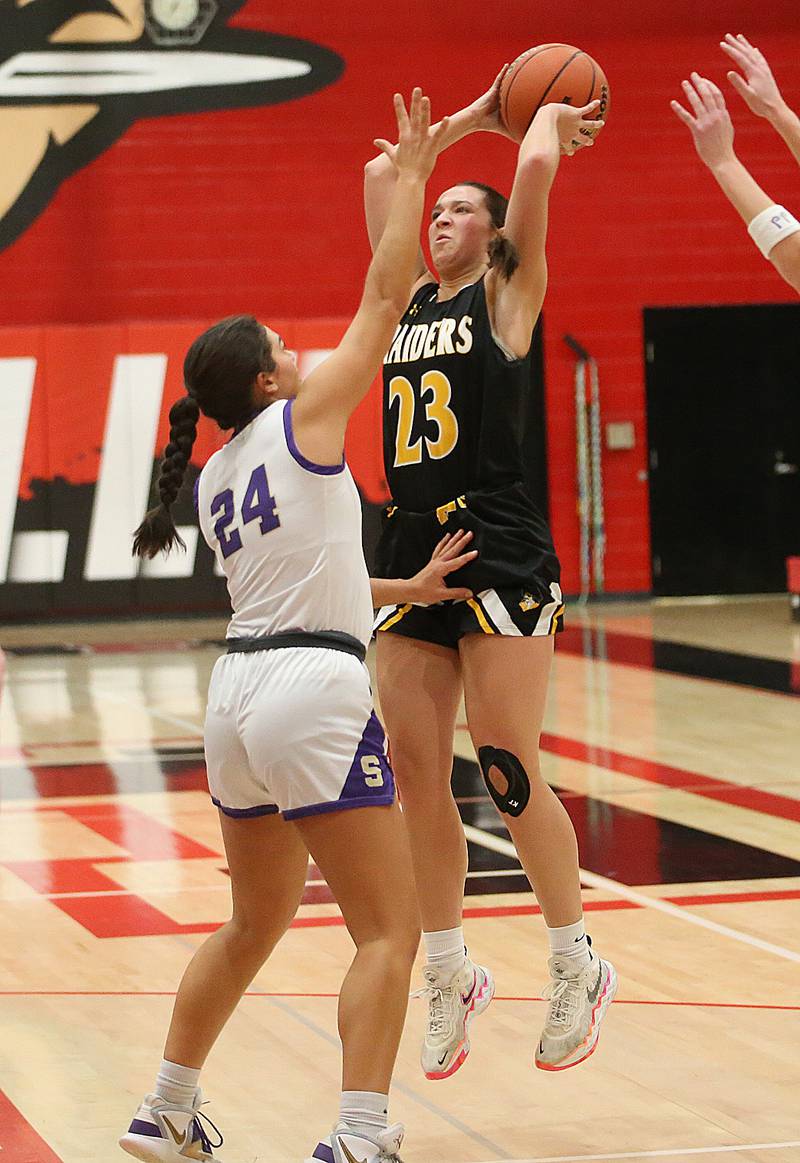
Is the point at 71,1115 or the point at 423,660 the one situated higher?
the point at 423,660

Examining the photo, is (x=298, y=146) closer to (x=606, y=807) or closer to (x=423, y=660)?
(x=606, y=807)

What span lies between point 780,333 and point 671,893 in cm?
1090

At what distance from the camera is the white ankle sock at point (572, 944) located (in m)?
4.00

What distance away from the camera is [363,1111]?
320cm

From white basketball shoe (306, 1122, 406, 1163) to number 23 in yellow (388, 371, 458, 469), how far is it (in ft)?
4.88

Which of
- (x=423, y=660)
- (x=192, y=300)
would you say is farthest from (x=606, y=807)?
(x=192, y=300)

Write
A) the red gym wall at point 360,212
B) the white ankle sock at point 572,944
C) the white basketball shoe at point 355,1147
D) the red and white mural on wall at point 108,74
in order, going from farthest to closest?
the red gym wall at point 360,212 < the red and white mural on wall at point 108,74 < the white ankle sock at point 572,944 < the white basketball shoe at point 355,1147

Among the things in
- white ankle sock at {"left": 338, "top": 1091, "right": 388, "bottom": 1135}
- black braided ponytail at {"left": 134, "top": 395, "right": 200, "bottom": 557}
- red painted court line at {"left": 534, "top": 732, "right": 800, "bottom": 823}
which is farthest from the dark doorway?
white ankle sock at {"left": 338, "top": 1091, "right": 388, "bottom": 1135}

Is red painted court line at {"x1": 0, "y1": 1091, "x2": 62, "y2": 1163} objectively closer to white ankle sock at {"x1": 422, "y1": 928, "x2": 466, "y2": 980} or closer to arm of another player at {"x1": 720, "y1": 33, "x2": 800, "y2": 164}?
white ankle sock at {"x1": 422, "y1": 928, "x2": 466, "y2": 980}

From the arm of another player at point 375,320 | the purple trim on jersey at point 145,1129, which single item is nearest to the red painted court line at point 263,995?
the purple trim on jersey at point 145,1129

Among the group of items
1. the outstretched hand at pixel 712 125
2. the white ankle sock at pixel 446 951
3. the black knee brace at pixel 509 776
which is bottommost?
the white ankle sock at pixel 446 951

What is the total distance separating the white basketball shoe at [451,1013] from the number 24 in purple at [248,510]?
119cm

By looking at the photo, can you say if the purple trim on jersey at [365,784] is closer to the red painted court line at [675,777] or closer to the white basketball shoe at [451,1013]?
the white basketball shoe at [451,1013]

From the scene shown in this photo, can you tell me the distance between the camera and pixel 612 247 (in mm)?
15758
